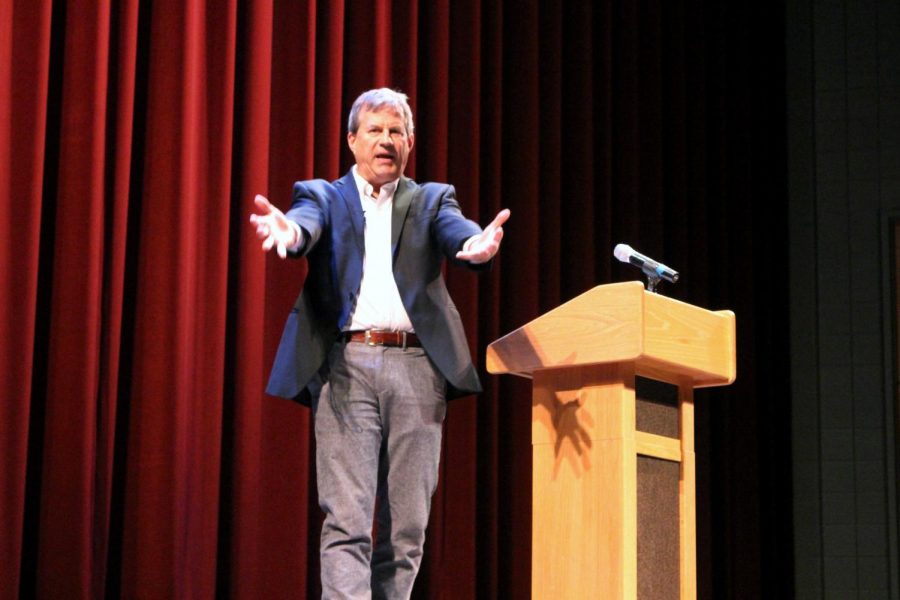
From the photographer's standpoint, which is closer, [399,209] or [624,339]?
[624,339]

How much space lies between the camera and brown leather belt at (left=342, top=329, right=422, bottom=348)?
271cm

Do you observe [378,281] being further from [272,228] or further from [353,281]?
[272,228]

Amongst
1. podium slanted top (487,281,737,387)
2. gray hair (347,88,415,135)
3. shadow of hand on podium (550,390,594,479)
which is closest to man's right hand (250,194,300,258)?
gray hair (347,88,415,135)

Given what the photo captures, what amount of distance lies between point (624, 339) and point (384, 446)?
0.58 meters

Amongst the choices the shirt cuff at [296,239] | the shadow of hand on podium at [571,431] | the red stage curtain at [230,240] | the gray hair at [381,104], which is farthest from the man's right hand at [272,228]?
the red stage curtain at [230,240]

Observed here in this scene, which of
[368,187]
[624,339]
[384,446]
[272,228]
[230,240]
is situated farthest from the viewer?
[230,240]

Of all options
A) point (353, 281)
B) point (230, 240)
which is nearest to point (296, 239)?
point (353, 281)

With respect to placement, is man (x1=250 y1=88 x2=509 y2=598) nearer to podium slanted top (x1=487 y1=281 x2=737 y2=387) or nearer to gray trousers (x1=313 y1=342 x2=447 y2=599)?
gray trousers (x1=313 y1=342 x2=447 y2=599)

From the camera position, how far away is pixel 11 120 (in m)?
3.25

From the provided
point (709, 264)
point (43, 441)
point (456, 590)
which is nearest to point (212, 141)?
point (43, 441)

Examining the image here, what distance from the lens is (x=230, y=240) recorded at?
151 inches

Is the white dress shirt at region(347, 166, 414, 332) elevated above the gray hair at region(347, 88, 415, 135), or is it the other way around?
the gray hair at region(347, 88, 415, 135)

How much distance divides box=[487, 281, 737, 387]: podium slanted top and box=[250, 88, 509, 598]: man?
0.50 feet

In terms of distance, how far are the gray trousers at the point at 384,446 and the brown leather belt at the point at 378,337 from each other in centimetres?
1
